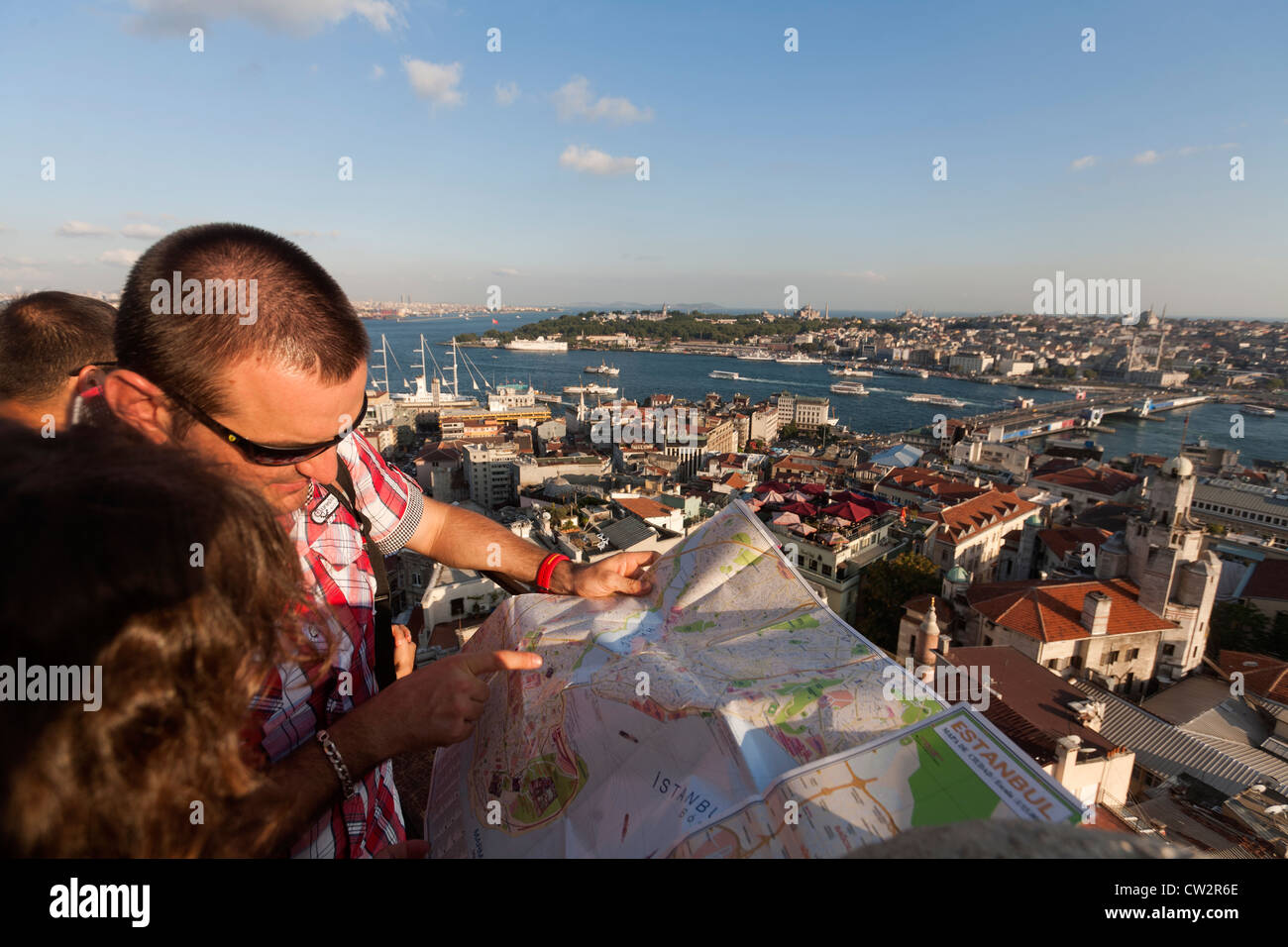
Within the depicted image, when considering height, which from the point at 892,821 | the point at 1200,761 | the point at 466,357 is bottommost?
the point at 1200,761

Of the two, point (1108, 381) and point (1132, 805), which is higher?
point (1108, 381)

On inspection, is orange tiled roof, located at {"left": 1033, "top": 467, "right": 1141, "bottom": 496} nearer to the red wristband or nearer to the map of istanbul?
the map of istanbul

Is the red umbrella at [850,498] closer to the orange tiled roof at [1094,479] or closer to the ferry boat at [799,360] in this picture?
the orange tiled roof at [1094,479]

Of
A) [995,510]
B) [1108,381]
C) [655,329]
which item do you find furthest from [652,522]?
[655,329]

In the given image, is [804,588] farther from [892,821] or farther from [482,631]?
[482,631]

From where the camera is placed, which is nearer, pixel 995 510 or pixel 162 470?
pixel 162 470

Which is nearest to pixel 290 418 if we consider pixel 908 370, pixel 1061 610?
pixel 1061 610
